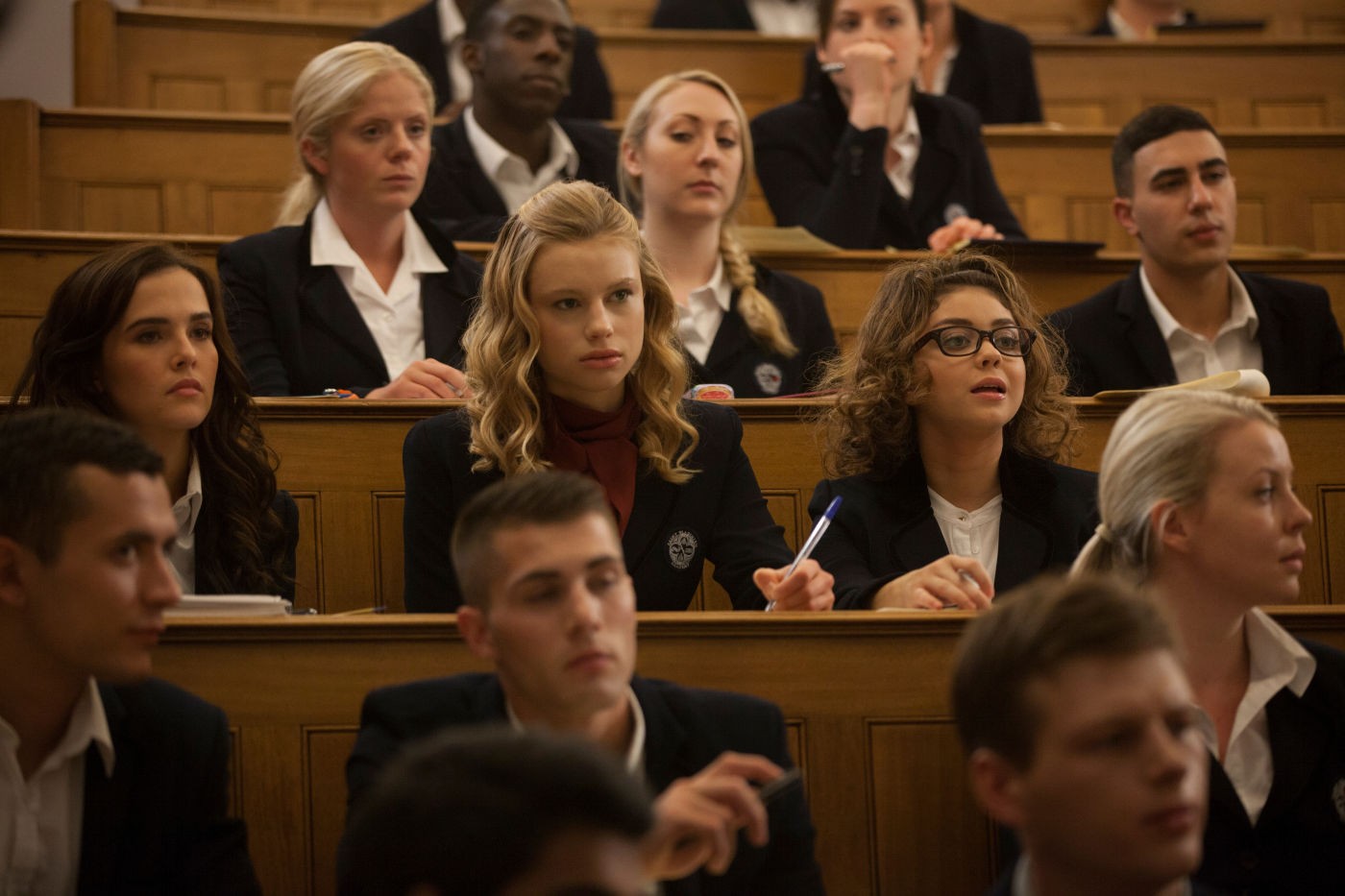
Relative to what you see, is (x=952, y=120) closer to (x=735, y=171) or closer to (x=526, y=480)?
(x=735, y=171)

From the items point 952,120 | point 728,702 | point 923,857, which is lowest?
point 923,857

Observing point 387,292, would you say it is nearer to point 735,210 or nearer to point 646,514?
point 735,210

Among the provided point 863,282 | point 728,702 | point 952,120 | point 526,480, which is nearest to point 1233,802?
point 728,702

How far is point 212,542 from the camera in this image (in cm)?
209

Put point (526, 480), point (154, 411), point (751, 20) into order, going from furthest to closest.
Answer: point (751, 20)
point (154, 411)
point (526, 480)

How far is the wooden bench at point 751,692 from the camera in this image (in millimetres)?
1641

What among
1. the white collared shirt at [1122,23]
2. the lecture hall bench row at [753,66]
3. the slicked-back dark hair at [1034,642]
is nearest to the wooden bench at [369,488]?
the slicked-back dark hair at [1034,642]

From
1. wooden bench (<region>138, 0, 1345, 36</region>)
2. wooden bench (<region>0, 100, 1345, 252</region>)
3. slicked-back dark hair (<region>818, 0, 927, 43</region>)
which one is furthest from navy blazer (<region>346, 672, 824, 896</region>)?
wooden bench (<region>138, 0, 1345, 36</region>)

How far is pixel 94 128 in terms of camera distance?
344 centimetres

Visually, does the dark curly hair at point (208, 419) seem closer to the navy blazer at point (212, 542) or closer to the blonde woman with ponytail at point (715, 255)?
the navy blazer at point (212, 542)

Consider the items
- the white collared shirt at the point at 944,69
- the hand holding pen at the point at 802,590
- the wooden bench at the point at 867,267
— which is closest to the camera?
the hand holding pen at the point at 802,590

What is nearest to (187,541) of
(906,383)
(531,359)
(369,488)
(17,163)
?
(369,488)

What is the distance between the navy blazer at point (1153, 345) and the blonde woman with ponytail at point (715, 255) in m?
0.44

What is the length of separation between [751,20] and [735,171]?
1.80 m
